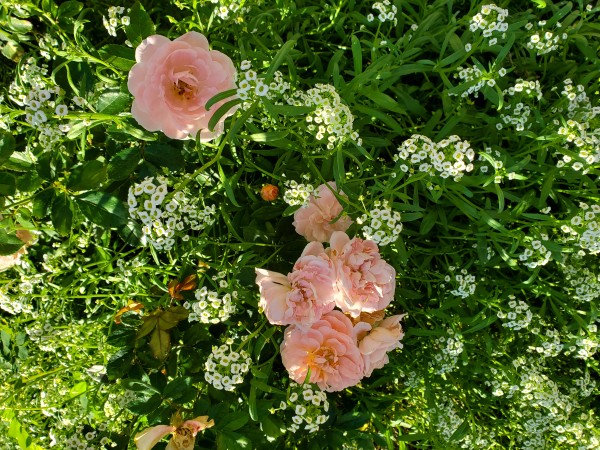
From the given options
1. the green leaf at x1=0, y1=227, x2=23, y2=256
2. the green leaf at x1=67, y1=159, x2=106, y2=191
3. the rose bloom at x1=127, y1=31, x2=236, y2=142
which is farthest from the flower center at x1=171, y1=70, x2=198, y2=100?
the green leaf at x1=0, y1=227, x2=23, y2=256

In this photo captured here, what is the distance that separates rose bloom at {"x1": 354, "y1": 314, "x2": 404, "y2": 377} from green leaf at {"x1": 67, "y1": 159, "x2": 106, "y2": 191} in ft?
2.40

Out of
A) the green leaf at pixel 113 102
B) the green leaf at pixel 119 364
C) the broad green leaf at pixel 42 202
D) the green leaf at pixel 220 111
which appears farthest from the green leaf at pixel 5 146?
the green leaf at pixel 119 364

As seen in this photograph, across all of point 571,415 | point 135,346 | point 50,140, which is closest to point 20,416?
point 135,346

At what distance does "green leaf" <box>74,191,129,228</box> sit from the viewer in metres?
1.19

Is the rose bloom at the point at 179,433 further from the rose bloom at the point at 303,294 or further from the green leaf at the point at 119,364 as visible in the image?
the rose bloom at the point at 303,294

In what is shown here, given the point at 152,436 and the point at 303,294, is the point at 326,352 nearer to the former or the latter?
the point at 303,294

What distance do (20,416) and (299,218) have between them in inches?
49.0

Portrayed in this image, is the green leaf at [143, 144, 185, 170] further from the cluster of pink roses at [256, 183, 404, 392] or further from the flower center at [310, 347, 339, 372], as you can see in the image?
the flower center at [310, 347, 339, 372]

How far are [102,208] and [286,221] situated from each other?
1.68 ft

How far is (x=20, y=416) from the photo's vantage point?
174 cm

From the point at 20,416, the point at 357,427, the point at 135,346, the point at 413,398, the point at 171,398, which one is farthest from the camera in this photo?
the point at 413,398

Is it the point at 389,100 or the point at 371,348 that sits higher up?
the point at 389,100

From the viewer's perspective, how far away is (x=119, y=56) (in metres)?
1.20

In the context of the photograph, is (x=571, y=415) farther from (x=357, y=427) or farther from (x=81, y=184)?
(x=81, y=184)
